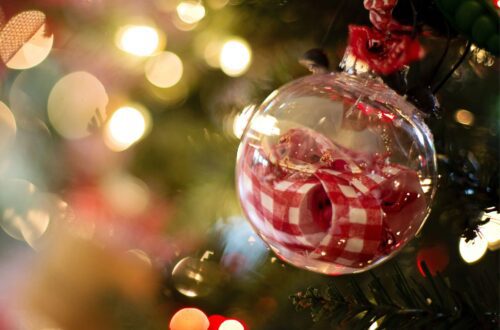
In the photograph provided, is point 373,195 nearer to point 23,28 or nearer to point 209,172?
point 209,172

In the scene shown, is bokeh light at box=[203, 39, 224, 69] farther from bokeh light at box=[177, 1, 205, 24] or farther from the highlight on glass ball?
the highlight on glass ball

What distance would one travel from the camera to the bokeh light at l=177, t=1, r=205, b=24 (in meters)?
0.81

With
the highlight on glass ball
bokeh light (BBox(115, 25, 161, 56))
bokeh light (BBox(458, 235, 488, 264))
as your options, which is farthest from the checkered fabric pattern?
bokeh light (BBox(115, 25, 161, 56))

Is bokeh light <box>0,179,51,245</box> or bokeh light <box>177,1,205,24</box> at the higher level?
bokeh light <box>177,1,205,24</box>

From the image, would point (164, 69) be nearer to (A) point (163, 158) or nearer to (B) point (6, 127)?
(A) point (163, 158)

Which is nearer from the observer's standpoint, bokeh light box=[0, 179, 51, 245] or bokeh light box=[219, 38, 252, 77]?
bokeh light box=[219, 38, 252, 77]

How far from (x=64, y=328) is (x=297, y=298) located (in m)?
0.67

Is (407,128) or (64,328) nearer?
(407,128)

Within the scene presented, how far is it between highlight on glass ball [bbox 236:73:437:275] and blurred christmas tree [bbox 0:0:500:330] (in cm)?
13

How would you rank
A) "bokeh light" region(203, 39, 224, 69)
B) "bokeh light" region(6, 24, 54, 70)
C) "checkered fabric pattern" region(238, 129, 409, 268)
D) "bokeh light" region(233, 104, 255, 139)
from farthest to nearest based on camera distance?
"bokeh light" region(6, 24, 54, 70) < "bokeh light" region(203, 39, 224, 69) < "bokeh light" region(233, 104, 255, 139) < "checkered fabric pattern" region(238, 129, 409, 268)

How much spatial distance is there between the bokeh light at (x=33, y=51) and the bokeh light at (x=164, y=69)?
0.52 feet

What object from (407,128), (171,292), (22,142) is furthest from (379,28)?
(22,142)

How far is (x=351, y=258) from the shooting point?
43cm

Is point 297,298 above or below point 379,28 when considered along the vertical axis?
below
